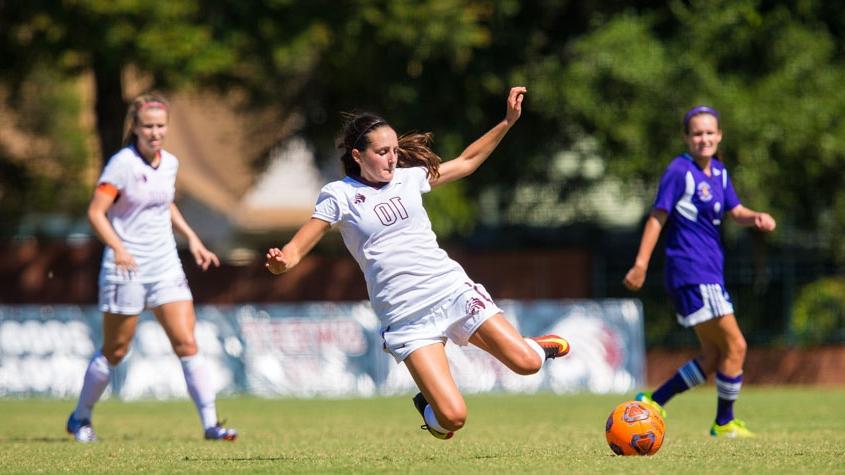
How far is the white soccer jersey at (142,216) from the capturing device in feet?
32.1

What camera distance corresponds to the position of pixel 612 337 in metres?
19.3

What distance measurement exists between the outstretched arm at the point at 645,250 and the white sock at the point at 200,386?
3093 mm

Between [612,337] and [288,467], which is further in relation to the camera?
[612,337]

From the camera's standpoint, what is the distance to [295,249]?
286 inches

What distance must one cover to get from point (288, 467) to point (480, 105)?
14934 millimetres

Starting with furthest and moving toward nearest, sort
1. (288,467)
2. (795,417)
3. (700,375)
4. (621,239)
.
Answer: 1. (621,239)
2. (795,417)
3. (700,375)
4. (288,467)

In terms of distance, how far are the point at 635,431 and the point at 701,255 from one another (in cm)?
231

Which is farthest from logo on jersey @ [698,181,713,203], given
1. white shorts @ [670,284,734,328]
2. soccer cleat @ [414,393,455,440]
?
soccer cleat @ [414,393,455,440]

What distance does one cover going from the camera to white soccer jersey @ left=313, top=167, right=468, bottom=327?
25.1ft

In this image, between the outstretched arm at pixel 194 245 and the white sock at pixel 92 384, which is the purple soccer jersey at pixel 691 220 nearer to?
the outstretched arm at pixel 194 245

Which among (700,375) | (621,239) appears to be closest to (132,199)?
(700,375)

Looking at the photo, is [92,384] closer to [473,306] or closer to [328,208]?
[328,208]

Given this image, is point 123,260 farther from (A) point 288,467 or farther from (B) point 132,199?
(A) point 288,467

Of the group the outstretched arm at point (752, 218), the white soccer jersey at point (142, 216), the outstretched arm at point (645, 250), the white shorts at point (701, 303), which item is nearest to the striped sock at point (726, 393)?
the white shorts at point (701, 303)
